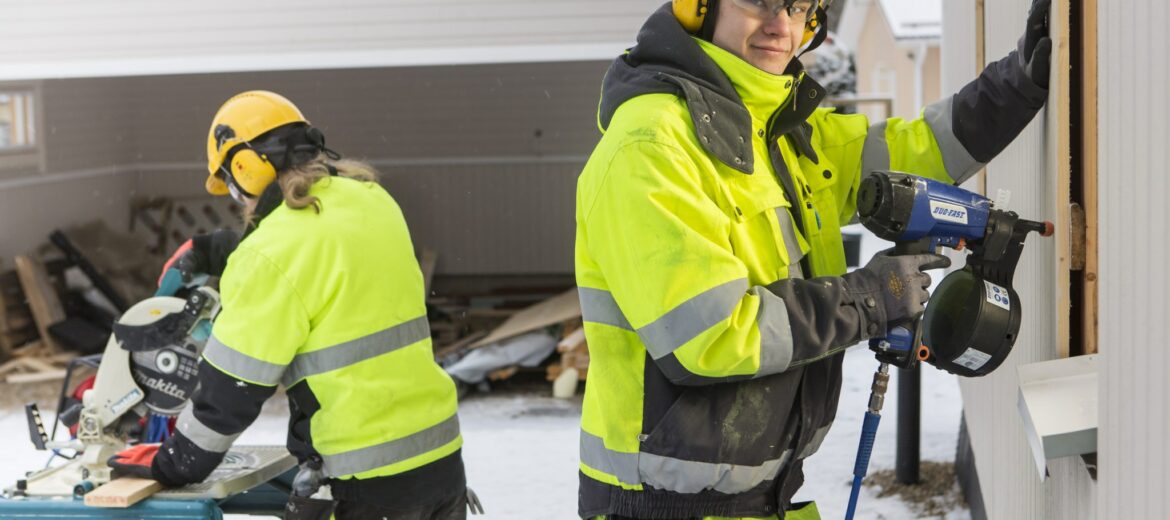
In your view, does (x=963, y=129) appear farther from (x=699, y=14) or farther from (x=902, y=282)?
(x=699, y=14)

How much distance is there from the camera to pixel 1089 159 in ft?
7.04

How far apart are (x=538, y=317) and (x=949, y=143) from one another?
25.0 ft

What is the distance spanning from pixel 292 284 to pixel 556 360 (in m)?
7.02

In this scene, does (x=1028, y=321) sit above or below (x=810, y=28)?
below

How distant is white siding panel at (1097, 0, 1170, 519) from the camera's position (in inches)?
62.4

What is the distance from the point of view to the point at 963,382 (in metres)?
6.04

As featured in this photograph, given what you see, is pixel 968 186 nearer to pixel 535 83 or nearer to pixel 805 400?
pixel 805 400

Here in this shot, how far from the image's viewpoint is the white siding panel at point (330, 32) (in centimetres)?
882

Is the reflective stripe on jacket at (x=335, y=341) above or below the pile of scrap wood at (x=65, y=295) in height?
above

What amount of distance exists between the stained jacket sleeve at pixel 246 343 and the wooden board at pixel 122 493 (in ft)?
1.22

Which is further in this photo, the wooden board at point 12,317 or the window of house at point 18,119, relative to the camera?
the window of house at point 18,119

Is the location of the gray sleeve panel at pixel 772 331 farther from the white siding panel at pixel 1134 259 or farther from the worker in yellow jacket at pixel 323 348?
the worker in yellow jacket at pixel 323 348

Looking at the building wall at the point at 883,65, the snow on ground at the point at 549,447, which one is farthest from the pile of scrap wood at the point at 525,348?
the building wall at the point at 883,65

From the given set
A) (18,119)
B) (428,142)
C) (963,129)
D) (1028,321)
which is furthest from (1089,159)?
(18,119)
